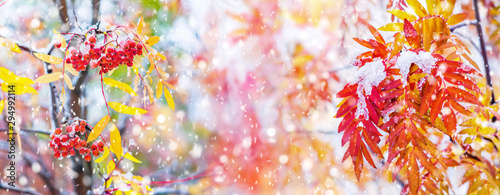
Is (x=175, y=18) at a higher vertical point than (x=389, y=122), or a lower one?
higher

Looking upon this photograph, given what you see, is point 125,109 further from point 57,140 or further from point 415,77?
point 415,77

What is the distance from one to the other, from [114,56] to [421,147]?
495 millimetres

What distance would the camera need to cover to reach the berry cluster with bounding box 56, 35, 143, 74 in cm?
57

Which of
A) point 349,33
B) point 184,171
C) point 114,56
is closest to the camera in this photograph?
point 114,56

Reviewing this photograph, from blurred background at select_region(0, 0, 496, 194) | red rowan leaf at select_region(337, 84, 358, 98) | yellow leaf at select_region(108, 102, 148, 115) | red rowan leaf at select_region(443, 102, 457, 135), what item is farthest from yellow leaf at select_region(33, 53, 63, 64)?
red rowan leaf at select_region(443, 102, 457, 135)

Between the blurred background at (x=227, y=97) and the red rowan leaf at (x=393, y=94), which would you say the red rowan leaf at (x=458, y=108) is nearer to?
the red rowan leaf at (x=393, y=94)

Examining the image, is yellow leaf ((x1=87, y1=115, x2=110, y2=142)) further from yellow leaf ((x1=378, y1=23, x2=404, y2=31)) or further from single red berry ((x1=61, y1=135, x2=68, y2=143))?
yellow leaf ((x1=378, y1=23, x2=404, y2=31))

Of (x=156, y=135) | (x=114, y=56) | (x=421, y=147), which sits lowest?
(x=156, y=135)

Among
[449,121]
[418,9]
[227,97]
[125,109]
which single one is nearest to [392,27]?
[418,9]

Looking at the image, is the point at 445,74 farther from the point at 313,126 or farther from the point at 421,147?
the point at 313,126

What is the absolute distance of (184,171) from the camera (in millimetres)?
1774

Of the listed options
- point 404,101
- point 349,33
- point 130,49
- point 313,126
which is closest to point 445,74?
point 404,101

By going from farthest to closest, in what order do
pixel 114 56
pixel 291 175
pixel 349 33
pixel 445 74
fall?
pixel 291 175 → pixel 349 33 → pixel 114 56 → pixel 445 74

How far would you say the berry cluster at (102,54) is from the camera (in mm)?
567
